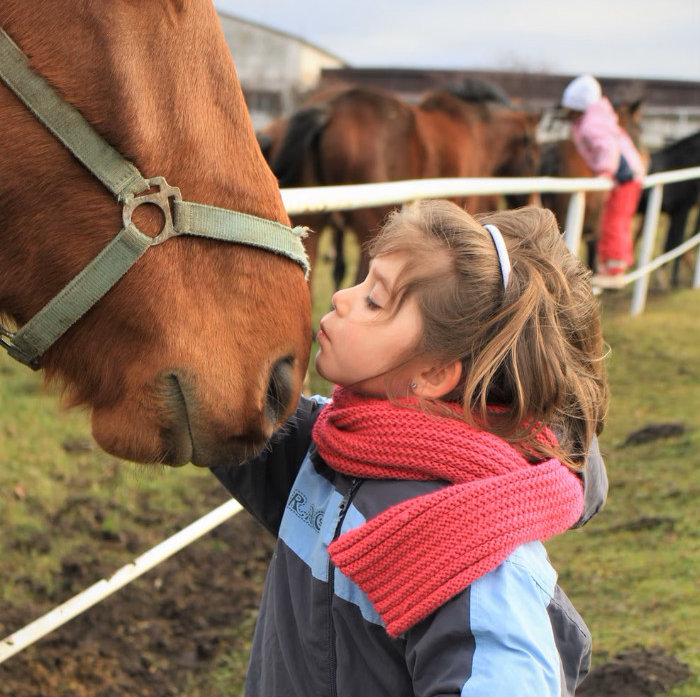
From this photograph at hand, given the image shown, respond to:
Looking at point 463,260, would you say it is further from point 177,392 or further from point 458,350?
point 177,392

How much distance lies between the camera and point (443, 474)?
103cm

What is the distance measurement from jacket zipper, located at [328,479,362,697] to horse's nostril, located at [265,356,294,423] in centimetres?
16

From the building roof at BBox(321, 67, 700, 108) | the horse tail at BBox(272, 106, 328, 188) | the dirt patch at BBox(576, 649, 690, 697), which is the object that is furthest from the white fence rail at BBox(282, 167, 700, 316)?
the building roof at BBox(321, 67, 700, 108)

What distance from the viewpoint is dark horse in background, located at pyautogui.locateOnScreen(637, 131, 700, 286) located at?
28.3 ft

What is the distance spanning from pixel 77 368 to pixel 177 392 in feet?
0.58

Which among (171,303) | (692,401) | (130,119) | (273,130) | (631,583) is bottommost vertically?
(692,401)

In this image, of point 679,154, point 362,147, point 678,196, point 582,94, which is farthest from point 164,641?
point 679,154

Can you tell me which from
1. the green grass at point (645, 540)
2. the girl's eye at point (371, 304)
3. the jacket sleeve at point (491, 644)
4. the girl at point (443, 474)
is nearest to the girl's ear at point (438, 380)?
the girl at point (443, 474)

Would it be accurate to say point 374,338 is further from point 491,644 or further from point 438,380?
point 491,644

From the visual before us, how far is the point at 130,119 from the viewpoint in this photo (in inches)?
43.0

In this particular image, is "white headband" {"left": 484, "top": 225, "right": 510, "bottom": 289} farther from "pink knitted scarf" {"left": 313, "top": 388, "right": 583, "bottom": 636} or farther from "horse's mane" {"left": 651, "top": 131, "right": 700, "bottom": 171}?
"horse's mane" {"left": 651, "top": 131, "right": 700, "bottom": 171}

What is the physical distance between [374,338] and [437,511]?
0.28 meters

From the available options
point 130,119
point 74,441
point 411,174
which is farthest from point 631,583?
point 411,174

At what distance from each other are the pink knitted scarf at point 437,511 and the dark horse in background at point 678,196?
7.86 meters
